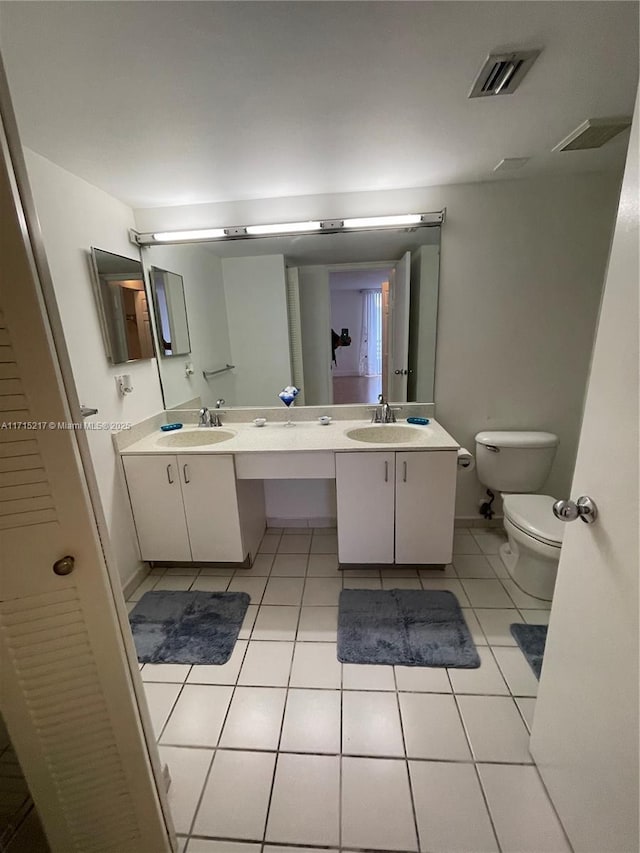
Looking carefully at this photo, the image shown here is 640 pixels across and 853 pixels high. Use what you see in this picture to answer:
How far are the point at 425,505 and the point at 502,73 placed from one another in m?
1.73

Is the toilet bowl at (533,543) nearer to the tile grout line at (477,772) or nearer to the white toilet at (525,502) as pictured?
the white toilet at (525,502)

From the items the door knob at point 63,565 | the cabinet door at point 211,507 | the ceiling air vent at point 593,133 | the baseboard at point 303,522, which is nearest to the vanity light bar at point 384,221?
the ceiling air vent at point 593,133

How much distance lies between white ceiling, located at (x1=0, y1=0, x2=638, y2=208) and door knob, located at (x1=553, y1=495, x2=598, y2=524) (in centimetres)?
123

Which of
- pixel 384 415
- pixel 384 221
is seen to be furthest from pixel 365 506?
pixel 384 221

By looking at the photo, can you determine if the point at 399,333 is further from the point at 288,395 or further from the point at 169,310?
the point at 169,310

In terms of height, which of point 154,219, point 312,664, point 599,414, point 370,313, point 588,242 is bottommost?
point 312,664

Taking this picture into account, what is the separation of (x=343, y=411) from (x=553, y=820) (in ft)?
6.17

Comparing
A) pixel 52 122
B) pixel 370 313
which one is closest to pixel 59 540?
pixel 52 122

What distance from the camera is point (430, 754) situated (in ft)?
3.76

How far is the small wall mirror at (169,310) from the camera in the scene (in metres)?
2.17

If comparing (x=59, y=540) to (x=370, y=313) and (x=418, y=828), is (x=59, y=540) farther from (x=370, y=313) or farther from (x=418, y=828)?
(x=370, y=313)

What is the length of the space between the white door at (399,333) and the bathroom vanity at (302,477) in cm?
39

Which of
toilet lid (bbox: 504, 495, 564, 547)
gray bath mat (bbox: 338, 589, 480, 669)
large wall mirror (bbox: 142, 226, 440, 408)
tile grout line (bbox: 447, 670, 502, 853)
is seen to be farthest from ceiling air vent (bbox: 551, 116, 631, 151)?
tile grout line (bbox: 447, 670, 502, 853)

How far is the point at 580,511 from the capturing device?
0.81 metres
